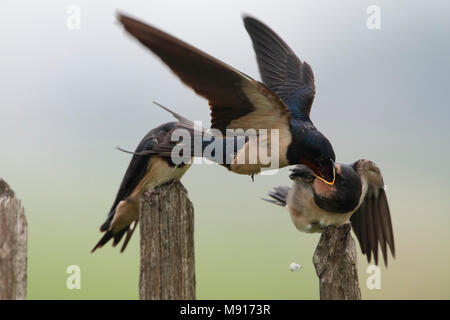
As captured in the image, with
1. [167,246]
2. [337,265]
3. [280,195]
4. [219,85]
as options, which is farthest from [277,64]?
[167,246]

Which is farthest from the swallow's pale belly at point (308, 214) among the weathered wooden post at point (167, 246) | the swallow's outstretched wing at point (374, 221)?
the weathered wooden post at point (167, 246)

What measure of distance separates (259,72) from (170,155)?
1.04 metres

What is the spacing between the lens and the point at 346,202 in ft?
13.6

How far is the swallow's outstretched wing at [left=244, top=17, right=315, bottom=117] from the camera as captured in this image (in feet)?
15.1

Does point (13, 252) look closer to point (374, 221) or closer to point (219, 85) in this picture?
point (219, 85)

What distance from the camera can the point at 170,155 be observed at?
4133 millimetres

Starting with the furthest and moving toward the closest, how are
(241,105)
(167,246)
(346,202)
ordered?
1. (346,202)
2. (241,105)
3. (167,246)

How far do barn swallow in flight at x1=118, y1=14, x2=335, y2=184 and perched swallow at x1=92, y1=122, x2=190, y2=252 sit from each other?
2.68ft

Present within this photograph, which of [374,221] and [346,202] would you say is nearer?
[346,202]

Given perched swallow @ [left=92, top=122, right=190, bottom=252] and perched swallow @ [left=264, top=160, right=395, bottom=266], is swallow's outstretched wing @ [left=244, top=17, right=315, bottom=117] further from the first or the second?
perched swallow @ [left=92, top=122, right=190, bottom=252]

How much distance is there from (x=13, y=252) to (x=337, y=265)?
1.26 metres

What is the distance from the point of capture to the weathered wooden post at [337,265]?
2.57 meters
